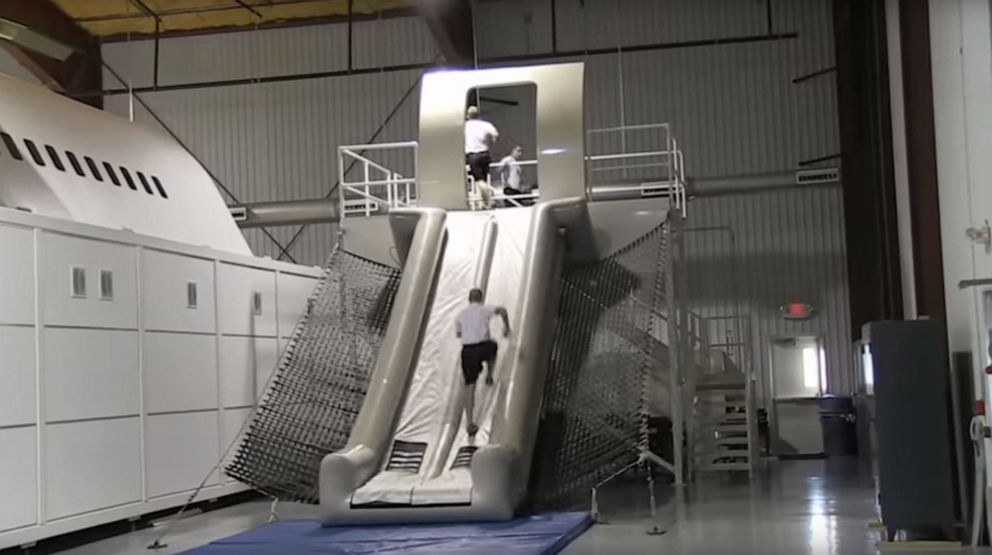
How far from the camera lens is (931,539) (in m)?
9.91

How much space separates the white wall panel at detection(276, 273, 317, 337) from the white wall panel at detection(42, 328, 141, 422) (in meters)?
3.99

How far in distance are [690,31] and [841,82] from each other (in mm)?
3784

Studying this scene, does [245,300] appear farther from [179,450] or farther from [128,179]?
[179,450]

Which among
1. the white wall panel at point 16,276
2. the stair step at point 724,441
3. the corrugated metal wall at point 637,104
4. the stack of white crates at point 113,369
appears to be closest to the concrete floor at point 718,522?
the stack of white crates at point 113,369

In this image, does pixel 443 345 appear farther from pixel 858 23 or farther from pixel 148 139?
pixel 858 23

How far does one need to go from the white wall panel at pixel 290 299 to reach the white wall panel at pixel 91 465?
13.8 feet

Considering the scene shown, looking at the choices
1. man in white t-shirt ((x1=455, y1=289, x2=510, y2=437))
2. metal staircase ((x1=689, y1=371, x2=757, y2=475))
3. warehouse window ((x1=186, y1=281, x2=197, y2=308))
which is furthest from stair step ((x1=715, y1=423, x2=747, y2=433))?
warehouse window ((x1=186, y1=281, x2=197, y2=308))

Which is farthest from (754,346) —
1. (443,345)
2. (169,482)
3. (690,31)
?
(169,482)

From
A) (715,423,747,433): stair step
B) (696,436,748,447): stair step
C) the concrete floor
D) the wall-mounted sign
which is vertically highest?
the wall-mounted sign

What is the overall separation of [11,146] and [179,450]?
3.83 metres

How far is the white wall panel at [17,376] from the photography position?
34.2 ft

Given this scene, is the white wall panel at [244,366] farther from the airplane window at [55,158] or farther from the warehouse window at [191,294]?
the airplane window at [55,158]

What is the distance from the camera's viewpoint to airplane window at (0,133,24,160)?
13.0 metres

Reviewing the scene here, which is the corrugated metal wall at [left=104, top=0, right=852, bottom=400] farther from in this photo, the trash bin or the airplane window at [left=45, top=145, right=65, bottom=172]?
the airplane window at [left=45, top=145, right=65, bottom=172]
